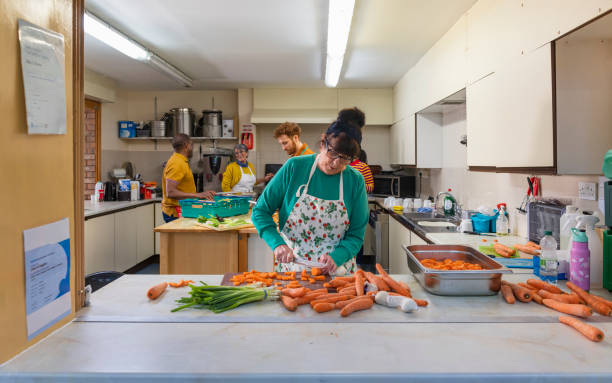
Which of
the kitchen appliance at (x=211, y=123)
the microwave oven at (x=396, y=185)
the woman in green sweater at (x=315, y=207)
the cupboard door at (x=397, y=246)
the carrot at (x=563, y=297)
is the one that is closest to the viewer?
the carrot at (x=563, y=297)

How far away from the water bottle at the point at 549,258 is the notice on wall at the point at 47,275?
180cm

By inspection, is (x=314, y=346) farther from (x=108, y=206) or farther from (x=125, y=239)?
(x=125, y=239)

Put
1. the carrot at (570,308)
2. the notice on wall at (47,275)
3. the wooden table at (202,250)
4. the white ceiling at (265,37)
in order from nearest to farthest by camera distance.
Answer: the notice on wall at (47,275) < the carrot at (570,308) < the white ceiling at (265,37) < the wooden table at (202,250)

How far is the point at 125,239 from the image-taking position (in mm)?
4996

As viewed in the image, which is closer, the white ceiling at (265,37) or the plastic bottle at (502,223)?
the plastic bottle at (502,223)

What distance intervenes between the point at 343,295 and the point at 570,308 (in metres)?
0.74

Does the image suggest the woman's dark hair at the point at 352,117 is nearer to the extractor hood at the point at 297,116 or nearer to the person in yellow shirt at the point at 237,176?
the person in yellow shirt at the point at 237,176

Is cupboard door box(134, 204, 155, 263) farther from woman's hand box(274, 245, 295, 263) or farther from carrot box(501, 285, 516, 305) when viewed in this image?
carrot box(501, 285, 516, 305)

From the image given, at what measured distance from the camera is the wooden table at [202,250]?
342cm

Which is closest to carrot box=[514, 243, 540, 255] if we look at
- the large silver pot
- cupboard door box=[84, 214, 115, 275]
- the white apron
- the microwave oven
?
the microwave oven

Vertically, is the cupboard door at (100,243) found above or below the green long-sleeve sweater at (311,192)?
below

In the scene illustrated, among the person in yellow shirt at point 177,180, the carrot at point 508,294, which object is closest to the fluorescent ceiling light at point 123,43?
the person in yellow shirt at point 177,180

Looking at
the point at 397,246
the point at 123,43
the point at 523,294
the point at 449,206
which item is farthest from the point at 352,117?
the point at 123,43

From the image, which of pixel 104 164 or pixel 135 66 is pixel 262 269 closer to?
pixel 135 66
